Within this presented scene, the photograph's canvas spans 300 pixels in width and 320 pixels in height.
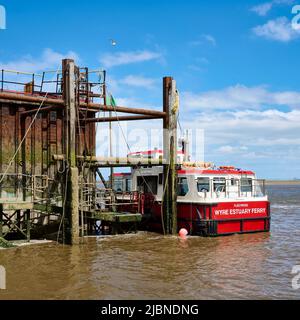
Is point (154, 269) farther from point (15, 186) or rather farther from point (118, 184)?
point (118, 184)

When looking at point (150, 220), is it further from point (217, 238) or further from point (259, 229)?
point (259, 229)

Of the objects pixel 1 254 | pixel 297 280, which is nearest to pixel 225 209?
pixel 297 280

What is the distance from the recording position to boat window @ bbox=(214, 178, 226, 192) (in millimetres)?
20906

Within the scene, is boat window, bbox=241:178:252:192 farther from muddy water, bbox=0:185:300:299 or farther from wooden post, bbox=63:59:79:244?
wooden post, bbox=63:59:79:244

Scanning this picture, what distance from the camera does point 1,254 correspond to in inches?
606

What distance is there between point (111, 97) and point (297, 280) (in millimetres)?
13208

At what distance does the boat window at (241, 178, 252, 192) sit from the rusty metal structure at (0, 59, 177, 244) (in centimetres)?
412

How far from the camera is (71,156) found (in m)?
16.8

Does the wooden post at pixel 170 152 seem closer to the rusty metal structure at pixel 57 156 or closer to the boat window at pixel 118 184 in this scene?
the rusty metal structure at pixel 57 156

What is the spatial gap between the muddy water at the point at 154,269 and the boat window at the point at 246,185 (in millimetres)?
3562

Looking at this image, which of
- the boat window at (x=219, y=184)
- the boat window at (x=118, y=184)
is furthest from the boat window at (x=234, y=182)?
the boat window at (x=118, y=184)

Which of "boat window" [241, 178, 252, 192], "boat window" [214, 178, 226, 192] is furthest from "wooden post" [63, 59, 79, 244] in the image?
"boat window" [241, 178, 252, 192]

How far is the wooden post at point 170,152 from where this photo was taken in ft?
65.8
